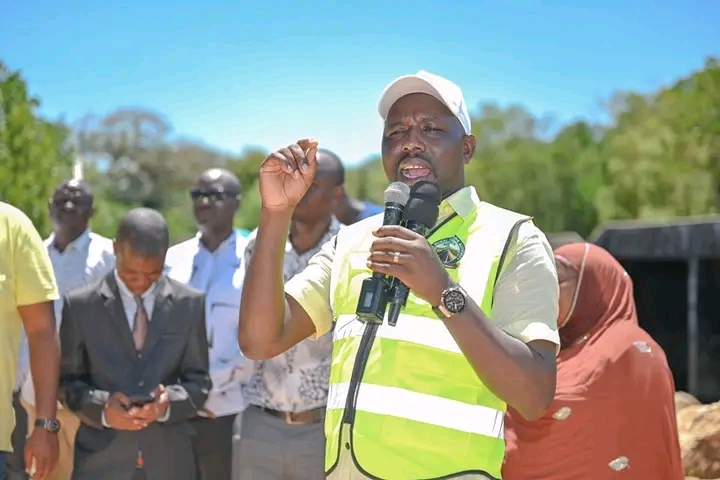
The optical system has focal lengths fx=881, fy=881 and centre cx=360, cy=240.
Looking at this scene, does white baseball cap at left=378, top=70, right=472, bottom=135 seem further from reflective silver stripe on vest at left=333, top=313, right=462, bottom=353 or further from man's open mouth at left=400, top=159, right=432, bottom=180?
reflective silver stripe on vest at left=333, top=313, right=462, bottom=353

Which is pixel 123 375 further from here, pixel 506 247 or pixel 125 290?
pixel 506 247

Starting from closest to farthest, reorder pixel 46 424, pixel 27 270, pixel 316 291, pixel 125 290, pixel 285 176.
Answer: pixel 285 176
pixel 316 291
pixel 27 270
pixel 46 424
pixel 125 290

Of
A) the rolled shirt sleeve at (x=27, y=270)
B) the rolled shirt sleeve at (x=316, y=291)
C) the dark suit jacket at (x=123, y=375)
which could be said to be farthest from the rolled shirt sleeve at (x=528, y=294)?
the dark suit jacket at (x=123, y=375)

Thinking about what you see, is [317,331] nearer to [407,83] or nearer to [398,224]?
[398,224]

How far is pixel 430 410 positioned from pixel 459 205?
1.75ft

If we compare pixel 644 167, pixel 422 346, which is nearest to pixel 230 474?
pixel 422 346

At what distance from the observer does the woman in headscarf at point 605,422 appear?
149 inches

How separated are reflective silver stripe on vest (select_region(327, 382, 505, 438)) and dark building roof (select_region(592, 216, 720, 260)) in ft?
22.9

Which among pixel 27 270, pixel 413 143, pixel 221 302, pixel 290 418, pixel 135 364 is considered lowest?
pixel 290 418

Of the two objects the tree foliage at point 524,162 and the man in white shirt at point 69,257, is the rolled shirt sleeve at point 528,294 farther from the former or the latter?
the tree foliage at point 524,162

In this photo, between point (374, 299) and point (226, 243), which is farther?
point (226, 243)

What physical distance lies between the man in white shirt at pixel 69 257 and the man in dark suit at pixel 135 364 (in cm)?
133

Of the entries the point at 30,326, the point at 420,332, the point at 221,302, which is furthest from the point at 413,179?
the point at 221,302

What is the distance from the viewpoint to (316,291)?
2436 millimetres
